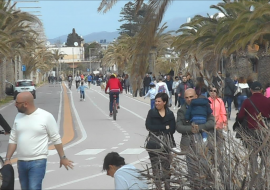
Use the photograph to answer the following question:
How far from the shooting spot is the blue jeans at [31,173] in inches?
301

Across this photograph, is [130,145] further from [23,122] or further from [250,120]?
[23,122]

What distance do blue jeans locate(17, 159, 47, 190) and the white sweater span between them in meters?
0.06

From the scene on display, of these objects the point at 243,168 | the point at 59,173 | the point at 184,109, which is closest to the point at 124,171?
the point at 243,168

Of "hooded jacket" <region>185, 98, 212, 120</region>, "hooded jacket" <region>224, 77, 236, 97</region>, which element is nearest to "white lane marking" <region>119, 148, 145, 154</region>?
"hooded jacket" <region>185, 98, 212, 120</region>

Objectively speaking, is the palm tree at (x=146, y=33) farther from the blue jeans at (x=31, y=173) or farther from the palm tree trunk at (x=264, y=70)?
the palm tree trunk at (x=264, y=70)

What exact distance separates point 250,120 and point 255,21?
2040cm

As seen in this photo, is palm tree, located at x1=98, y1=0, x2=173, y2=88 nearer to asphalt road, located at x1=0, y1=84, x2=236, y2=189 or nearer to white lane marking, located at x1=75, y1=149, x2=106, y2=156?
asphalt road, located at x1=0, y1=84, x2=236, y2=189

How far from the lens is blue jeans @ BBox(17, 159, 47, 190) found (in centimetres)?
764

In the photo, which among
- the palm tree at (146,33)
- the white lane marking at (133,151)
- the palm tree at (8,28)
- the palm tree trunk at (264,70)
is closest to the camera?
the palm tree at (146,33)

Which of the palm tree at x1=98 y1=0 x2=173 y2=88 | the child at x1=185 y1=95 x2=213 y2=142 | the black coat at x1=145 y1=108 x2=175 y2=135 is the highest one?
the palm tree at x1=98 y1=0 x2=173 y2=88

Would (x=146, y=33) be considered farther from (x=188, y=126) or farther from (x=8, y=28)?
(x=8, y=28)

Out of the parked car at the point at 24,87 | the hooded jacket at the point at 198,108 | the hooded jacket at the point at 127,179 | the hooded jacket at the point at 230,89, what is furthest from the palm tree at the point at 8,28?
the hooded jacket at the point at 127,179

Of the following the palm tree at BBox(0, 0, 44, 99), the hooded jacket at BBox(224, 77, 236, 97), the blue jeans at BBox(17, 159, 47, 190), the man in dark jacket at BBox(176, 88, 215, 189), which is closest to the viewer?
the blue jeans at BBox(17, 159, 47, 190)

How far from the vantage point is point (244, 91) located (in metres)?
25.0
